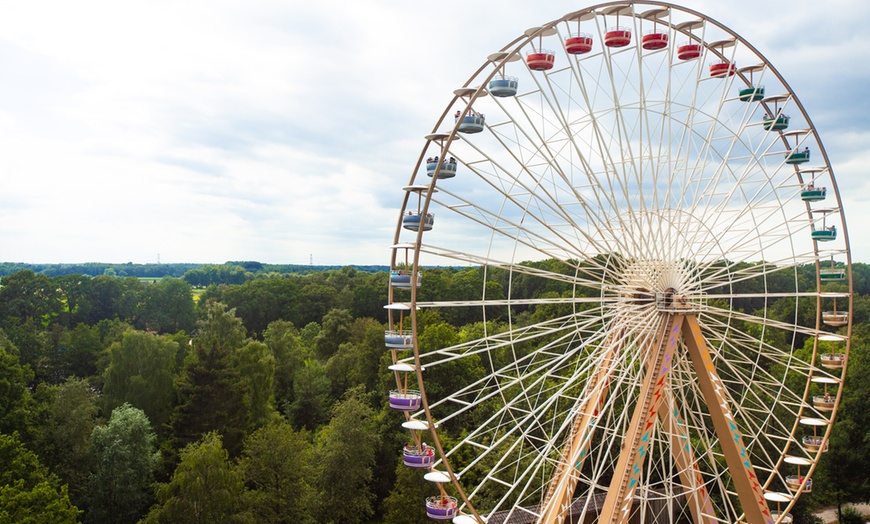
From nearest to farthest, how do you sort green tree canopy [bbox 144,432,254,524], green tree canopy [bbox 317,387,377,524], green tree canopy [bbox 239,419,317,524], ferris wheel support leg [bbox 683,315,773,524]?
ferris wheel support leg [bbox 683,315,773,524] → green tree canopy [bbox 144,432,254,524] → green tree canopy [bbox 239,419,317,524] → green tree canopy [bbox 317,387,377,524]

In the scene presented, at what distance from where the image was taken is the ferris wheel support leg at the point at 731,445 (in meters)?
19.8

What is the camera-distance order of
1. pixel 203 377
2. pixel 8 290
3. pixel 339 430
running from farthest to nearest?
pixel 8 290, pixel 203 377, pixel 339 430

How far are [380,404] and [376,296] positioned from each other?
87.2 feet

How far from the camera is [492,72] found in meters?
19.8

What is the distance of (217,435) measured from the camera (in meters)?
35.5

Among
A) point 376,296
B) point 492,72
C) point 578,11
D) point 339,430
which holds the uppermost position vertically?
point 578,11

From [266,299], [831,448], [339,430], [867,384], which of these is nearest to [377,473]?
[339,430]

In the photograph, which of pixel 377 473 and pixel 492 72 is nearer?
pixel 492 72

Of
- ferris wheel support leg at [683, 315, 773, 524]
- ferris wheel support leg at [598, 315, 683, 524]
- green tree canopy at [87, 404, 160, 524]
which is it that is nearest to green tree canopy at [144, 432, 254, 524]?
green tree canopy at [87, 404, 160, 524]

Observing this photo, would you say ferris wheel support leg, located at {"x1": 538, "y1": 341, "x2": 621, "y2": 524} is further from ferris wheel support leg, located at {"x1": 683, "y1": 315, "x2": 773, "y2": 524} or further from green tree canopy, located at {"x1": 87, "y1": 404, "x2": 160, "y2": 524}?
green tree canopy, located at {"x1": 87, "y1": 404, "x2": 160, "y2": 524}

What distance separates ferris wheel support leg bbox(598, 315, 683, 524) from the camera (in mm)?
18438

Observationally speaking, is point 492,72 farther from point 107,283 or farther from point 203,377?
point 107,283

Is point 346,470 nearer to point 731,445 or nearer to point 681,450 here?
point 681,450

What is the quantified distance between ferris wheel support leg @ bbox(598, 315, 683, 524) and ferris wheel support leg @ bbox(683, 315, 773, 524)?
2.90 feet
